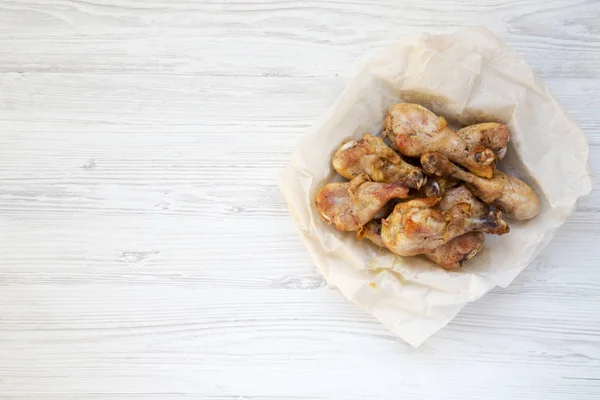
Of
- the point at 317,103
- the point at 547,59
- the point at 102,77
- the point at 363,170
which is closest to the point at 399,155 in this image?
the point at 363,170

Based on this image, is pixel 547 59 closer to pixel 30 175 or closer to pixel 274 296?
pixel 274 296

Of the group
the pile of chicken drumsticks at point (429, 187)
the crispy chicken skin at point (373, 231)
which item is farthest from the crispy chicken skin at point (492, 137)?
the crispy chicken skin at point (373, 231)

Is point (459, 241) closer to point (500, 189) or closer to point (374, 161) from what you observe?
point (500, 189)

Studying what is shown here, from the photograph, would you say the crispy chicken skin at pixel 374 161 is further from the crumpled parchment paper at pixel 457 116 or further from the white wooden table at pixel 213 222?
the white wooden table at pixel 213 222

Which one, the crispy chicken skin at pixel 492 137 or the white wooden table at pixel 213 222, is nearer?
the crispy chicken skin at pixel 492 137

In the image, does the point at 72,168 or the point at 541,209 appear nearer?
the point at 541,209
